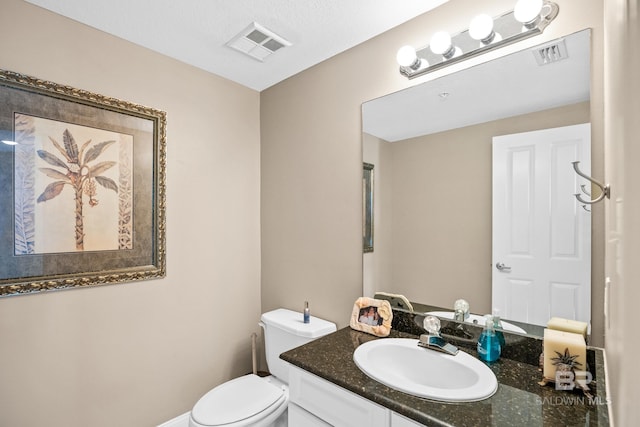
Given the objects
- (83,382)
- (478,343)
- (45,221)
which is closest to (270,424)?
(83,382)

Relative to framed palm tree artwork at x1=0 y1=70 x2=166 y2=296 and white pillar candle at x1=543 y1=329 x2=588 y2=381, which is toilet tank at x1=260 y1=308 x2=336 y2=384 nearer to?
framed palm tree artwork at x1=0 y1=70 x2=166 y2=296

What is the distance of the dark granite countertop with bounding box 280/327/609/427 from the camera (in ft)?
2.90

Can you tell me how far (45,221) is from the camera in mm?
1513

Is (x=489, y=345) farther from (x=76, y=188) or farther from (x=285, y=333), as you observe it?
(x=76, y=188)

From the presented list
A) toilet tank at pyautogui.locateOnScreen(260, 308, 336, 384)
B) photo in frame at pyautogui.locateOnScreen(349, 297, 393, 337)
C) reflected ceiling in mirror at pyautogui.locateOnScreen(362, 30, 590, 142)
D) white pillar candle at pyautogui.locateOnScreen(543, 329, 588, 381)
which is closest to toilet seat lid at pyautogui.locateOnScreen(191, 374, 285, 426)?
toilet tank at pyautogui.locateOnScreen(260, 308, 336, 384)

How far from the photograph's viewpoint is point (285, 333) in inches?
75.4

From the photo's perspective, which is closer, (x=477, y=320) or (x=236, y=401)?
(x=477, y=320)

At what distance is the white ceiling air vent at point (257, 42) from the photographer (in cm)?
167

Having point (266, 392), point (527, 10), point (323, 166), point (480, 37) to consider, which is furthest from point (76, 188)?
point (527, 10)

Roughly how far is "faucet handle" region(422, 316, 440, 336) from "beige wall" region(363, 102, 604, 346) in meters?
0.10

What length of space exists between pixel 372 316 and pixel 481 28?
54.7 inches

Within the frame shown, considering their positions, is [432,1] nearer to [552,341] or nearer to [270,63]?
[270,63]

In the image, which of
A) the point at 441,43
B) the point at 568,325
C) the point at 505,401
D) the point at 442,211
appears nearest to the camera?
the point at 505,401

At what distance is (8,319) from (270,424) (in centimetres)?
132
